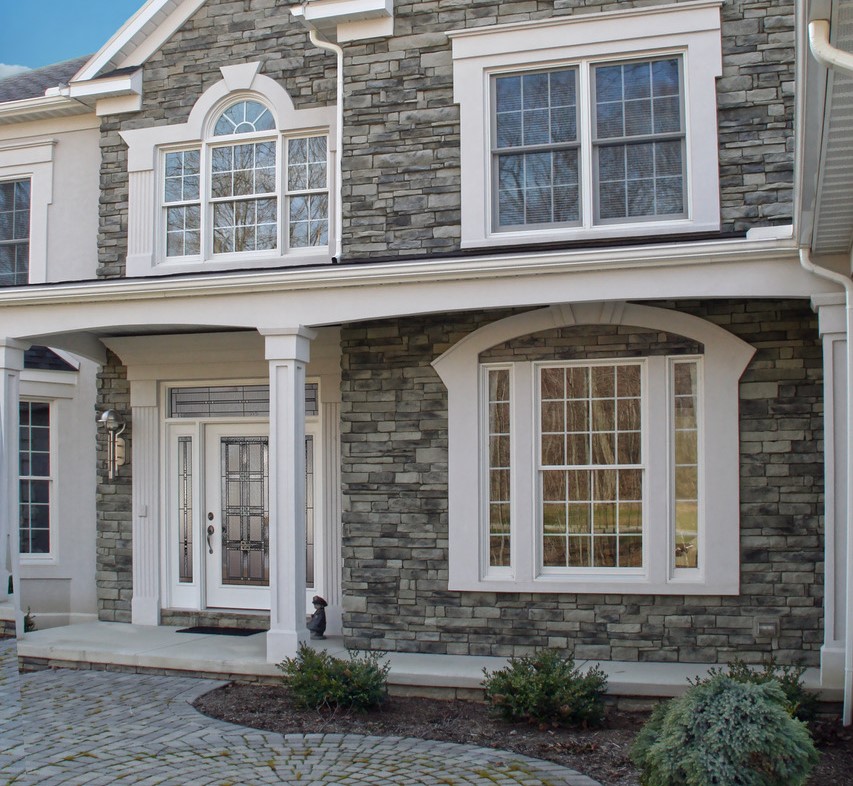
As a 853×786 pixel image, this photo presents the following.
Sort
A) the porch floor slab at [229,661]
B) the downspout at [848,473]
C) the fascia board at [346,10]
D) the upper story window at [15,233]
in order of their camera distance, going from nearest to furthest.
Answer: the downspout at [848,473] → the porch floor slab at [229,661] → the fascia board at [346,10] → the upper story window at [15,233]

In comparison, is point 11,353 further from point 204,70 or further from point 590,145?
point 590,145

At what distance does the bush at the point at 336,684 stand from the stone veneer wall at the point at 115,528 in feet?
12.5

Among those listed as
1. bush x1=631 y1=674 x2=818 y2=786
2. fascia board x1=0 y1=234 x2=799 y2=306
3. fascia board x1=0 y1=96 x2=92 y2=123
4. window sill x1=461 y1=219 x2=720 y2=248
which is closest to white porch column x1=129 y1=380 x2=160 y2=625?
fascia board x1=0 y1=234 x2=799 y2=306

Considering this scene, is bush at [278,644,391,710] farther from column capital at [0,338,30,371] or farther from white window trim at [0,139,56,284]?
white window trim at [0,139,56,284]

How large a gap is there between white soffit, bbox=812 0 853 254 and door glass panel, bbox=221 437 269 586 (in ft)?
20.4

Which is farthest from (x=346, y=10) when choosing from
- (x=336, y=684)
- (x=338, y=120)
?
(x=336, y=684)

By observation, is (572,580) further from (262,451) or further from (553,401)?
(262,451)

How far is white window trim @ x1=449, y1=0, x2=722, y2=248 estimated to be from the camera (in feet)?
27.5

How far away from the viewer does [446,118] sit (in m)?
9.05

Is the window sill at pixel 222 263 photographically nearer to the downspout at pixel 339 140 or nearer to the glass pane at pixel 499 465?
the downspout at pixel 339 140

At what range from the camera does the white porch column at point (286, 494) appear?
824cm

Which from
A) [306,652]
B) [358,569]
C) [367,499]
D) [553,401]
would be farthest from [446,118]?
[306,652]

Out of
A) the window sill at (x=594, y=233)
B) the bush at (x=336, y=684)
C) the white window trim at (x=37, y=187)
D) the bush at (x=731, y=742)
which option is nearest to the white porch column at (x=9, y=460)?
the white window trim at (x=37, y=187)

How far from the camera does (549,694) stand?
6.96m
